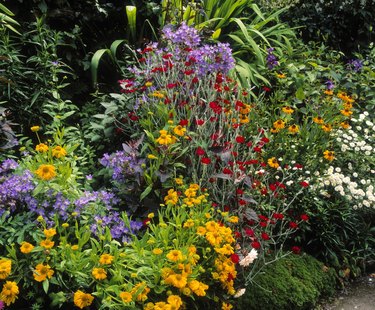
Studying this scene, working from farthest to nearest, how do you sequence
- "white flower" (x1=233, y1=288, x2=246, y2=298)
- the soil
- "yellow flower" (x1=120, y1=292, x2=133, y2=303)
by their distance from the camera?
the soil < "white flower" (x1=233, y1=288, x2=246, y2=298) < "yellow flower" (x1=120, y1=292, x2=133, y2=303)

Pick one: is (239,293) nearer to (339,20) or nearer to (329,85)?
(329,85)

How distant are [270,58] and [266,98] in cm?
40

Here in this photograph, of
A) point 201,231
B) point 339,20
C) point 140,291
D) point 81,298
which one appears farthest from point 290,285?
point 339,20

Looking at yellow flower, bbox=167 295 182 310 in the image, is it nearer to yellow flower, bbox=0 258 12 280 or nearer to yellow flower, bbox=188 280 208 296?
yellow flower, bbox=188 280 208 296

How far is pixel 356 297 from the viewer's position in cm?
351

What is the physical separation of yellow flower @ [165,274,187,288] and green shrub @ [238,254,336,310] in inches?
32.8

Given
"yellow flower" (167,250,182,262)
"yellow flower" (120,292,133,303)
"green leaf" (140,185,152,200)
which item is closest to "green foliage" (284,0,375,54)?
"green leaf" (140,185,152,200)

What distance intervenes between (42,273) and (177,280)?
0.57 metres

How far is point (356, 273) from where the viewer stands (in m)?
3.67

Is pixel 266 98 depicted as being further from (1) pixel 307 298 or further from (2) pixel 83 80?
(1) pixel 307 298

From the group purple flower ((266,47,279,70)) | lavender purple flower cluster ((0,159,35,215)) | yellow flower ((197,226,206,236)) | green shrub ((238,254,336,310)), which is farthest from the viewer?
purple flower ((266,47,279,70))

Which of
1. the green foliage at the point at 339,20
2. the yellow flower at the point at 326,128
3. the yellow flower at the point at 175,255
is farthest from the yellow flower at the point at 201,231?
the green foliage at the point at 339,20

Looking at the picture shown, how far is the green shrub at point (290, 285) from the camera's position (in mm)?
3020

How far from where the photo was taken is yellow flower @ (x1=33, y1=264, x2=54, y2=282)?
223 cm
